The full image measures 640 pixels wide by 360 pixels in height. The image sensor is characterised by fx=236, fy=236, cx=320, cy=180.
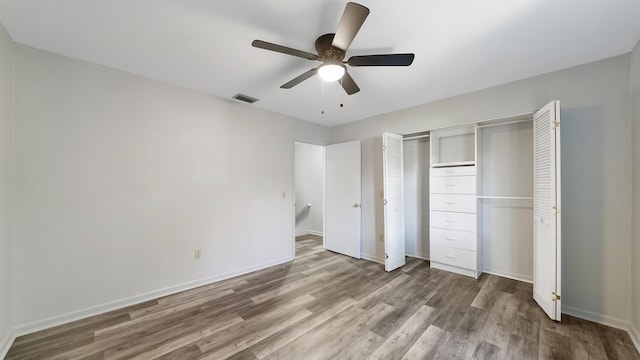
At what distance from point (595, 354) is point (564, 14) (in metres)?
2.63

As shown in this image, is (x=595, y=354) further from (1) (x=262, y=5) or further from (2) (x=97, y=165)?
(2) (x=97, y=165)

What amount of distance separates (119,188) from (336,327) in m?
2.69

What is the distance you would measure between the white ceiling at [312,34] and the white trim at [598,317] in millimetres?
2526

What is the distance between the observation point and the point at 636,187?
83.0 inches

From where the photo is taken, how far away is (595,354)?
1.87 meters

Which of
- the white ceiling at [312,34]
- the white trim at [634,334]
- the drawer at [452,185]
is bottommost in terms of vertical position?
the white trim at [634,334]

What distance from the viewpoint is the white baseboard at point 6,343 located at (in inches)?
71.8

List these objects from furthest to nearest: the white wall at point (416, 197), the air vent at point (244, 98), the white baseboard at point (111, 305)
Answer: the white wall at point (416, 197), the air vent at point (244, 98), the white baseboard at point (111, 305)

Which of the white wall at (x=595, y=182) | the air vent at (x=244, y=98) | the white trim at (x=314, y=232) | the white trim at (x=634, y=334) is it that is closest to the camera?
the white trim at (x=634, y=334)

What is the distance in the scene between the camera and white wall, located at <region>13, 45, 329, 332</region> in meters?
2.16

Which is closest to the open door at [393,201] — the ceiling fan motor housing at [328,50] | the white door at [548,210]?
the white door at [548,210]

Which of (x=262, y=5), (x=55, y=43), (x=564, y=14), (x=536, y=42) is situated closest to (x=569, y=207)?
(x=536, y=42)

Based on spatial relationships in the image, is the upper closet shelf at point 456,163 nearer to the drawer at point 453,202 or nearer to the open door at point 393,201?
the drawer at point 453,202

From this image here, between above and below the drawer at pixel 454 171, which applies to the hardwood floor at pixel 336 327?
below
